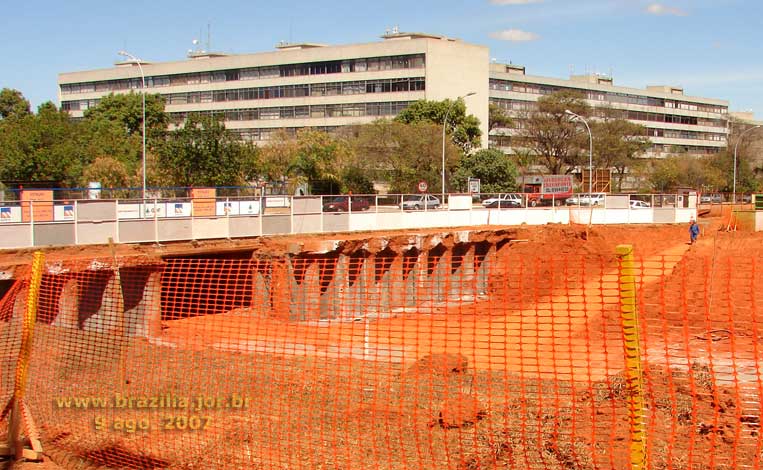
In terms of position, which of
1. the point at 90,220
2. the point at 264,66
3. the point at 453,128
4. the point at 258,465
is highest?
the point at 264,66

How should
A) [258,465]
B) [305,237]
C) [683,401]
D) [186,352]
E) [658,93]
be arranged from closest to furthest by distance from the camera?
1. [258,465]
2. [683,401]
3. [186,352]
4. [305,237]
5. [658,93]

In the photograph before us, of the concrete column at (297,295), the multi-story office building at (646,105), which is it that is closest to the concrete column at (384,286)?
the concrete column at (297,295)

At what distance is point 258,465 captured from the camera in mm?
6672

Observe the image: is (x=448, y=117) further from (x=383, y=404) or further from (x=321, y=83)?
(x=383, y=404)

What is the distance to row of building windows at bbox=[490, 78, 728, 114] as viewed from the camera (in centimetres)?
8969

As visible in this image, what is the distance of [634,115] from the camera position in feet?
329

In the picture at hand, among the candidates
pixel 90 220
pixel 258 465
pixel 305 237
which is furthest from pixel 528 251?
pixel 258 465

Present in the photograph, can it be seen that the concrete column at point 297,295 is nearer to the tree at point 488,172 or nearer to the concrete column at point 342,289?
the concrete column at point 342,289

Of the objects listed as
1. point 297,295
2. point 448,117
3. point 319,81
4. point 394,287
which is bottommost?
point 297,295

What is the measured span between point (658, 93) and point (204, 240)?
96021 millimetres

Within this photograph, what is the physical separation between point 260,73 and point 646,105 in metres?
56.5

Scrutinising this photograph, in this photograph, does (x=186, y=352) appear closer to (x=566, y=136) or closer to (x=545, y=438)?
(x=545, y=438)

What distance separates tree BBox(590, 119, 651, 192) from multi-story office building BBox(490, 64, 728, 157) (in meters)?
8.35

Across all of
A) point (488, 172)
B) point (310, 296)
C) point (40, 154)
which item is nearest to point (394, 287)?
point (310, 296)
